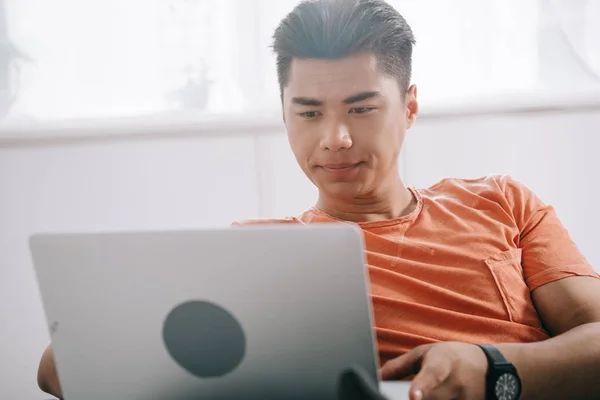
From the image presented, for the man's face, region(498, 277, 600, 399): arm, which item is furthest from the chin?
region(498, 277, 600, 399): arm

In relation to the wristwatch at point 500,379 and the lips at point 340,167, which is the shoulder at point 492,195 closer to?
the lips at point 340,167

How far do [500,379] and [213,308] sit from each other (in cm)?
43

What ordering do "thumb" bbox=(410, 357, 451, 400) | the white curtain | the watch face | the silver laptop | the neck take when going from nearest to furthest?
the silver laptop
"thumb" bbox=(410, 357, 451, 400)
the watch face
the neck
the white curtain

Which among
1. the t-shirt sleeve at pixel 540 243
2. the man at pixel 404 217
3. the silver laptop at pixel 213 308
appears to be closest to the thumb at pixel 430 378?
the silver laptop at pixel 213 308

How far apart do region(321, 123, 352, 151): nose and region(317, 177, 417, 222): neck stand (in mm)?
159

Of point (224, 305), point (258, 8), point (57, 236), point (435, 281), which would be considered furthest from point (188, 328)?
point (258, 8)

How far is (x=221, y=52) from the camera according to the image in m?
1.89

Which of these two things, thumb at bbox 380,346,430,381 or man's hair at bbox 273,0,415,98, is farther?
man's hair at bbox 273,0,415,98

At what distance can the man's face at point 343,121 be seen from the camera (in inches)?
47.8

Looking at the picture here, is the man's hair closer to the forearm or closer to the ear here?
the ear

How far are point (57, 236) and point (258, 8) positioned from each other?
129 centimetres

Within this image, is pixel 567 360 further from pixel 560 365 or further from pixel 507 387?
pixel 507 387

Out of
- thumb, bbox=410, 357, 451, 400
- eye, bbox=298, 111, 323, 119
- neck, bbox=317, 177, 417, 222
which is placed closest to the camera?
thumb, bbox=410, 357, 451, 400

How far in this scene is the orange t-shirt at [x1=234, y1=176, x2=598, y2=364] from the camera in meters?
1.13
